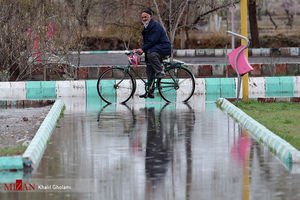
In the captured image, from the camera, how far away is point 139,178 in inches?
318

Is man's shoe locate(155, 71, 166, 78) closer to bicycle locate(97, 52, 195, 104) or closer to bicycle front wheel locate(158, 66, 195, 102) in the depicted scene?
bicycle locate(97, 52, 195, 104)

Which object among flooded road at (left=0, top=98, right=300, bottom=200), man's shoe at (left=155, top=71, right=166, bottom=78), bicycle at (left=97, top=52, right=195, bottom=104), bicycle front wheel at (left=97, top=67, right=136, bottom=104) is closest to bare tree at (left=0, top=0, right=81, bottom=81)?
bicycle front wheel at (left=97, top=67, right=136, bottom=104)

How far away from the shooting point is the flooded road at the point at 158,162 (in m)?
7.41

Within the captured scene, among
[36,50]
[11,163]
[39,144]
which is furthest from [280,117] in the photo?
[36,50]

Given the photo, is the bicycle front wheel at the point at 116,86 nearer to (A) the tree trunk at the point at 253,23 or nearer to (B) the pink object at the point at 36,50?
(B) the pink object at the point at 36,50

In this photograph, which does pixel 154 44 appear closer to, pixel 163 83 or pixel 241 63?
pixel 163 83

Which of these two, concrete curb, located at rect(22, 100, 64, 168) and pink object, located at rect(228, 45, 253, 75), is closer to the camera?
concrete curb, located at rect(22, 100, 64, 168)

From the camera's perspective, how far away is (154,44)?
15602 mm

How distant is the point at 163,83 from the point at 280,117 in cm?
398

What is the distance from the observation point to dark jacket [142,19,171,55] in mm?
15445

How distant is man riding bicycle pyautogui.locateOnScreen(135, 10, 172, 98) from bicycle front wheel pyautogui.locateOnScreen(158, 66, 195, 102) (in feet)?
1.59

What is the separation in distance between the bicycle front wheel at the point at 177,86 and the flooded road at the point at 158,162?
2.84 metres

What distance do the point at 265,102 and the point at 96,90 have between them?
4.25 metres

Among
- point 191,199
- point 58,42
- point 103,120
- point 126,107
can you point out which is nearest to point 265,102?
point 126,107
